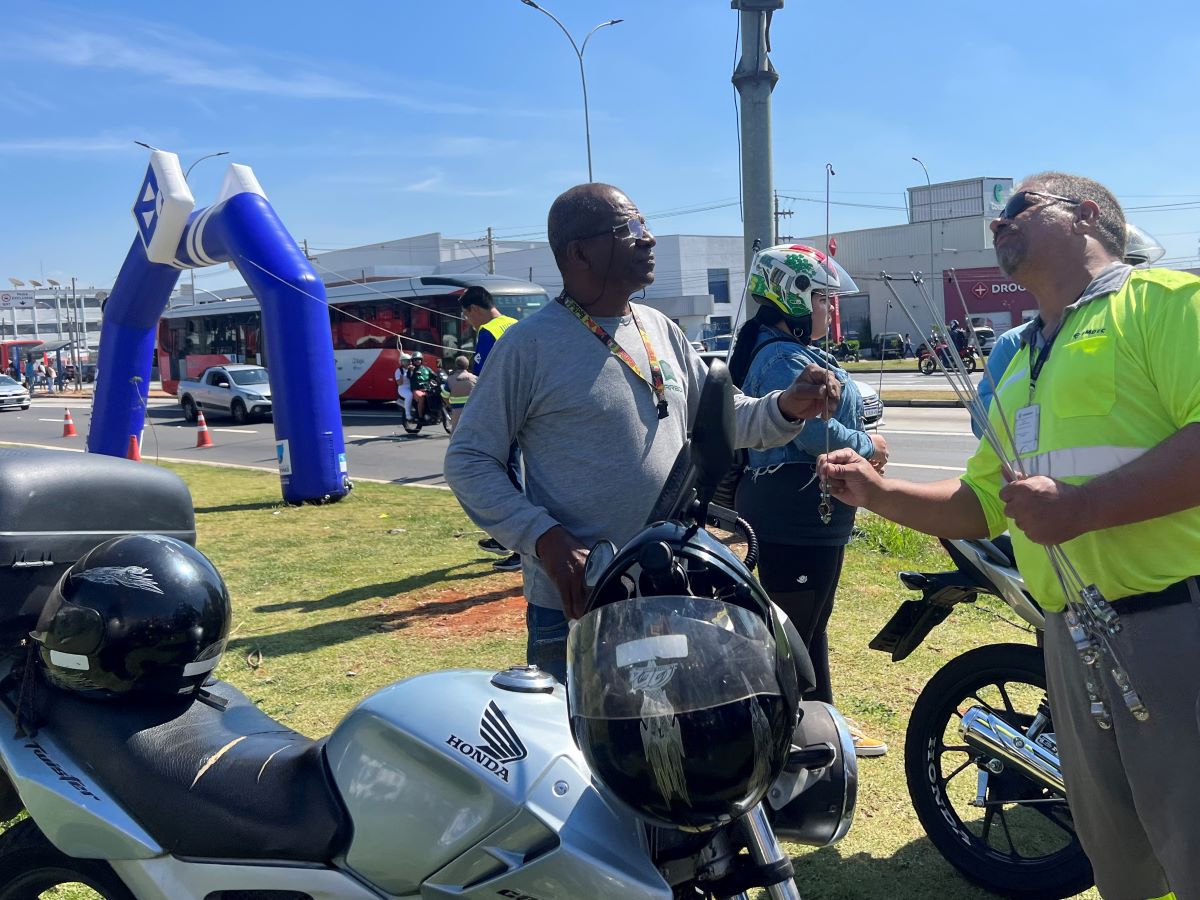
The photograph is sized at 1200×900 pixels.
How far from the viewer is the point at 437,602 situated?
6301mm

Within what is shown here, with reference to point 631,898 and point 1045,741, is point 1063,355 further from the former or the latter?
point 1045,741

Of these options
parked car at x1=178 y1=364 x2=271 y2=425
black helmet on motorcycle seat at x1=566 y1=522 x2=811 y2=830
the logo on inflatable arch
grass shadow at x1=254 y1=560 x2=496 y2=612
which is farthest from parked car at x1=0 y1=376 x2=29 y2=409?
black helmet on motorcycle seat at x1=566 y1=522 x2=811 y2=830

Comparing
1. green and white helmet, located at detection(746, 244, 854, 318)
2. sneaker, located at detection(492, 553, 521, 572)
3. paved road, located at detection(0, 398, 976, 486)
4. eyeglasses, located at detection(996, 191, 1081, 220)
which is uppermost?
eyeglasses, located at detection(996, 191, 1081, 220)

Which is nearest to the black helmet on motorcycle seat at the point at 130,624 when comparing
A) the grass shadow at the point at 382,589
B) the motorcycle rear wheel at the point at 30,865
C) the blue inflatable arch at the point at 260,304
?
the motorcycle rear wheel at the point at 30,865

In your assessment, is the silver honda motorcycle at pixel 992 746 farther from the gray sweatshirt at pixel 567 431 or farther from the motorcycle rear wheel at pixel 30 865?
the motorcycle rear wheel at pixel 30 865

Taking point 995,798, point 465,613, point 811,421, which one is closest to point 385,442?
point 465,613

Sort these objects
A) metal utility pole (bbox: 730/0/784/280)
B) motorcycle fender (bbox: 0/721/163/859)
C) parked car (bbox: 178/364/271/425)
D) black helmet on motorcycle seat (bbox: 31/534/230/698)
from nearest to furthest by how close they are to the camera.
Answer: motorcycle fender (bbox: 0/721/163/859), black helmet on motorcycle seat (bbox: 31/534/230/698), metal utility pole (bbox: 730/0/784/280), parked car (bbox: 178/364/271/425)

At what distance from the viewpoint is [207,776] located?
6.56 ft

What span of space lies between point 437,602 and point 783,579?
3.54m

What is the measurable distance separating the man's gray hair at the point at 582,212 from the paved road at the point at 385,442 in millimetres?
9269

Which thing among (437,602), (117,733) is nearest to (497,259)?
(437,602)

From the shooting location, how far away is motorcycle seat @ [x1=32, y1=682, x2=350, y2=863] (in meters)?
1.87

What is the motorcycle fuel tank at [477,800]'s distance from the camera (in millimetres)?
1561

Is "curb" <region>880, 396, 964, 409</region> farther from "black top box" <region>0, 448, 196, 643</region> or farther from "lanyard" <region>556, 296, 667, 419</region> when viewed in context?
"black top box" <region>0, 448, 196, 643</region>
